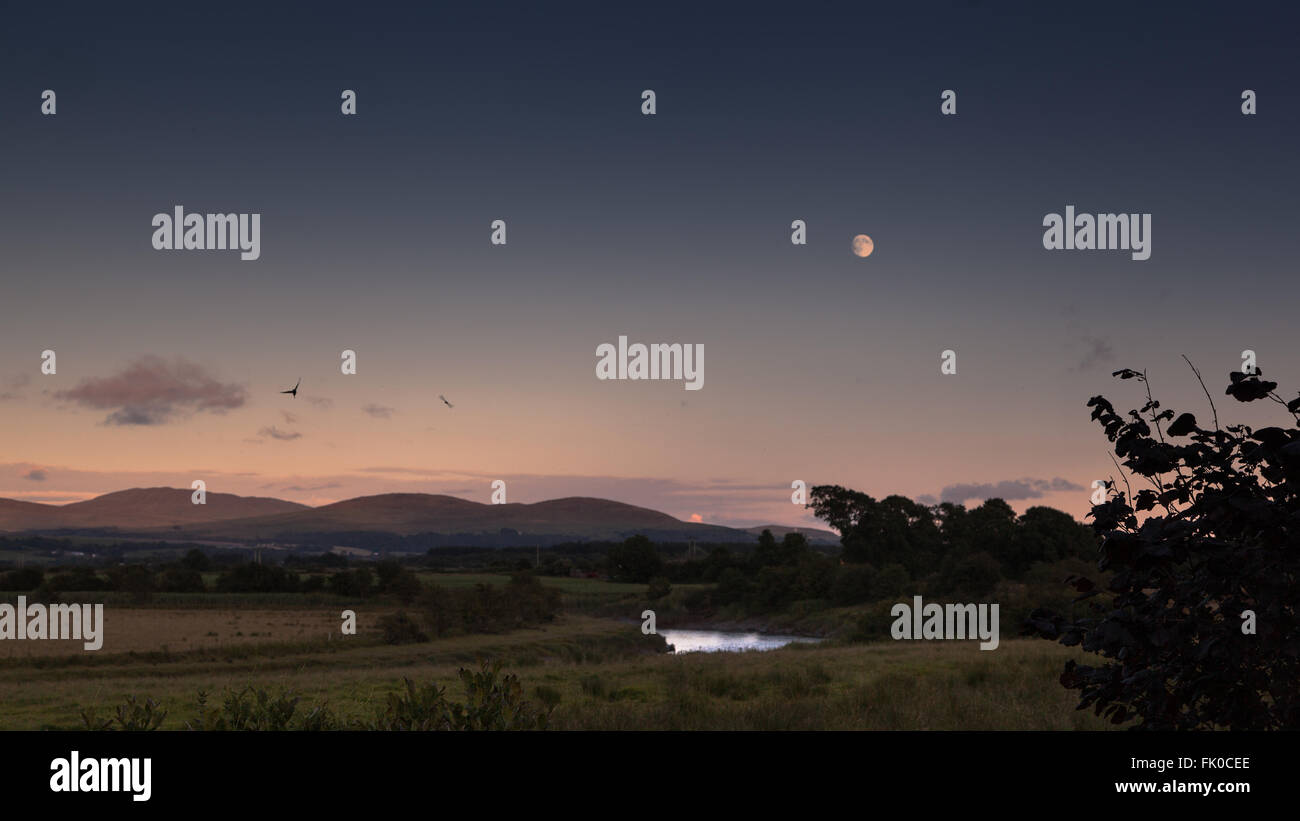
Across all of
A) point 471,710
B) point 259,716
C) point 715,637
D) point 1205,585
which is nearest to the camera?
point 1205,585

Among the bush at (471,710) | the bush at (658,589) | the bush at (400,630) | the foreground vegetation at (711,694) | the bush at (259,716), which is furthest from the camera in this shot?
the bush at (658,589)

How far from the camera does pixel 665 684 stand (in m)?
18.8

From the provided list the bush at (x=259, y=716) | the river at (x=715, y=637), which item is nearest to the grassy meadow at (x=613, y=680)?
the bush at (x=259, y=716)

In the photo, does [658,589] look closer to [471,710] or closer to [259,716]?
[259,716]

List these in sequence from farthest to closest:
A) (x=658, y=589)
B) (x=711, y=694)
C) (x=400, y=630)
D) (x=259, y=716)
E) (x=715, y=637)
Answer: (x=658, y=589) → (x=715, y=637) → (x=400, y=630) → (x=711, y=694) → (x=259, y=716)

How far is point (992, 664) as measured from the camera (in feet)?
64.8

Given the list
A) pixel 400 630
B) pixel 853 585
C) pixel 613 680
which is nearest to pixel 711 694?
pixel 613 680

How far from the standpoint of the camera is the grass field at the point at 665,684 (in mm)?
11969

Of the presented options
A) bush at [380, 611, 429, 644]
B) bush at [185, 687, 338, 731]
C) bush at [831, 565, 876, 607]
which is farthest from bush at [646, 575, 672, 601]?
bush at [185, 687, 338, 731]

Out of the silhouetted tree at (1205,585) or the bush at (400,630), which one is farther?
the bush at (400,630)

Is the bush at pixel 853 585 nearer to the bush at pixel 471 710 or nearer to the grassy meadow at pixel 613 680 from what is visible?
the grassy meadow at pixel 613 680

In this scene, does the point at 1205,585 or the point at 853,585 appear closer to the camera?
the point at 1205,585

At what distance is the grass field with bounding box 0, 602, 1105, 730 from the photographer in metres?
12.0
